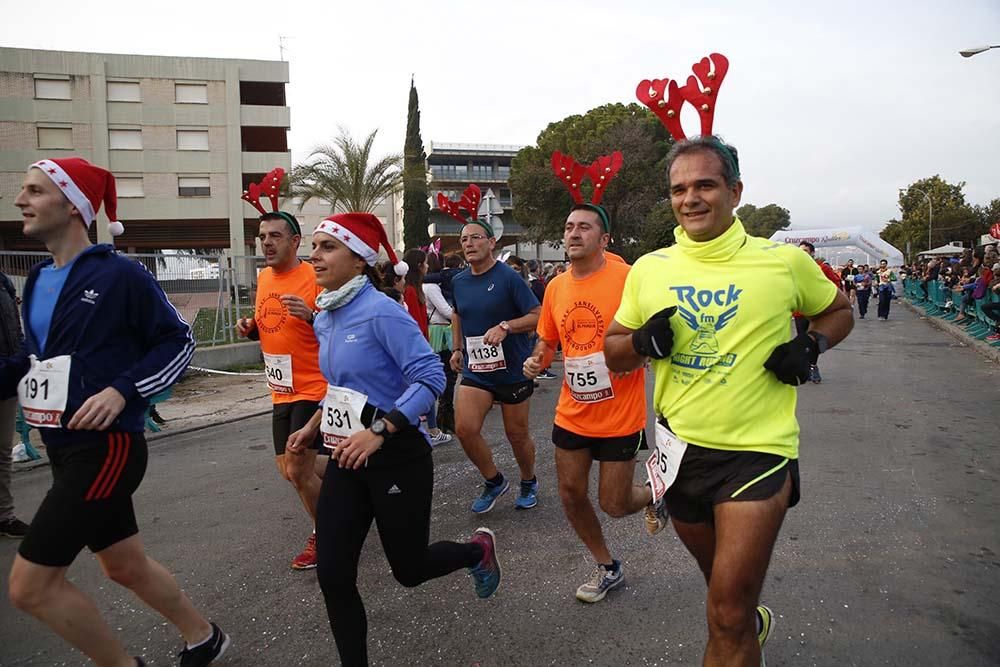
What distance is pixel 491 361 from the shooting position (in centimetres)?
480

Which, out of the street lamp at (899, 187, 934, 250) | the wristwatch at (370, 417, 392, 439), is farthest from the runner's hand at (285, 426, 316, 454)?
the street lamp at (899, 187, 934, 250)

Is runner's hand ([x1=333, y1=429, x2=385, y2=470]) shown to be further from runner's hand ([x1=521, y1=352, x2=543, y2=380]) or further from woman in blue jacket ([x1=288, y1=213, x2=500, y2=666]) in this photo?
runner's hand ([x1=521, y1=352, x2=543, y2=380])

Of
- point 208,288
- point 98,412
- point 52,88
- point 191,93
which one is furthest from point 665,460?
point 52,88

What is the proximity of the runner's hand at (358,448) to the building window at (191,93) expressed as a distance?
34.5 meters

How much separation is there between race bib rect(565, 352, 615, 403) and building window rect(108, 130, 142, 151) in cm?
3385

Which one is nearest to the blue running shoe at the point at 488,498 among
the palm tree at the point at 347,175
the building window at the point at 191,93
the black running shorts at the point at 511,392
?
the black running shorts at the point at 511,392

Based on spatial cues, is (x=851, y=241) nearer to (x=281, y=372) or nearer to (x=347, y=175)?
(x=347, y=175)

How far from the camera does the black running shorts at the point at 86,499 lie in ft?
7.84

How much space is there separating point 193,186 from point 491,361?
31.9 metres

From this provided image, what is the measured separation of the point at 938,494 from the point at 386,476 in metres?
4.38

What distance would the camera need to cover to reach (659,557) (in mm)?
4000

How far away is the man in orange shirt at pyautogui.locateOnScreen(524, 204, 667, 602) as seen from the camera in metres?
3.53

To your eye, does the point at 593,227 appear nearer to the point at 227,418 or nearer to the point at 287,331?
the point at 287,331

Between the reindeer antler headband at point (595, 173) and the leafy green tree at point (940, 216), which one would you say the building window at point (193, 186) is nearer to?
the reindeer antler headband at point (595, 173)
